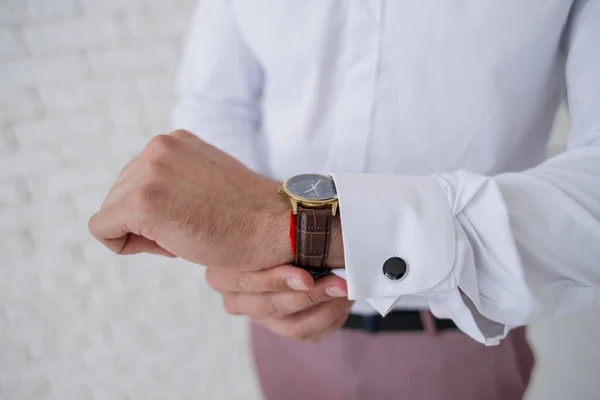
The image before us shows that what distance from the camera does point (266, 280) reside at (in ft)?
1.57

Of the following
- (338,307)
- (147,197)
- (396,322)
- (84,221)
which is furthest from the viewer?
(84,221)

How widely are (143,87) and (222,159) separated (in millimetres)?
576

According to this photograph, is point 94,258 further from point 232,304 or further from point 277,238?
point 277,238

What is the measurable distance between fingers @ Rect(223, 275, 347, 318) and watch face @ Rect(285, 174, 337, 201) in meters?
0.09

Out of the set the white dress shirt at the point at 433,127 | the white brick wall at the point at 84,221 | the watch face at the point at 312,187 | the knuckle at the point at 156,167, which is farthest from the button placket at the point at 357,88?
the white brick wall at the point at 84,221

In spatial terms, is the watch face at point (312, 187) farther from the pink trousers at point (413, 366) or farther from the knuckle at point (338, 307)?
the pink trousers at point (413, 366)

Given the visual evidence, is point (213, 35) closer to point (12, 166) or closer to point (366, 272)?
point (366, 272)

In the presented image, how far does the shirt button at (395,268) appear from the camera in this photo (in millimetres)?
445

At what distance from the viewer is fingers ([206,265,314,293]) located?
0.46 metres

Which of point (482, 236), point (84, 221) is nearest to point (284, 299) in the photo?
point (482, 236)

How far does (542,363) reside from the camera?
140 cm

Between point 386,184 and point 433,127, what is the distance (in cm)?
19

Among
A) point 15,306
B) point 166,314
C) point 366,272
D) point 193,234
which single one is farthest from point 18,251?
point 366,272

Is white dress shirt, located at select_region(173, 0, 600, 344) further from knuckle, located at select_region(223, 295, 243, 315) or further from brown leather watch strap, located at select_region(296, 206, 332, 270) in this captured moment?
knuckle, located at select_region(223, 295, 243, 315)
